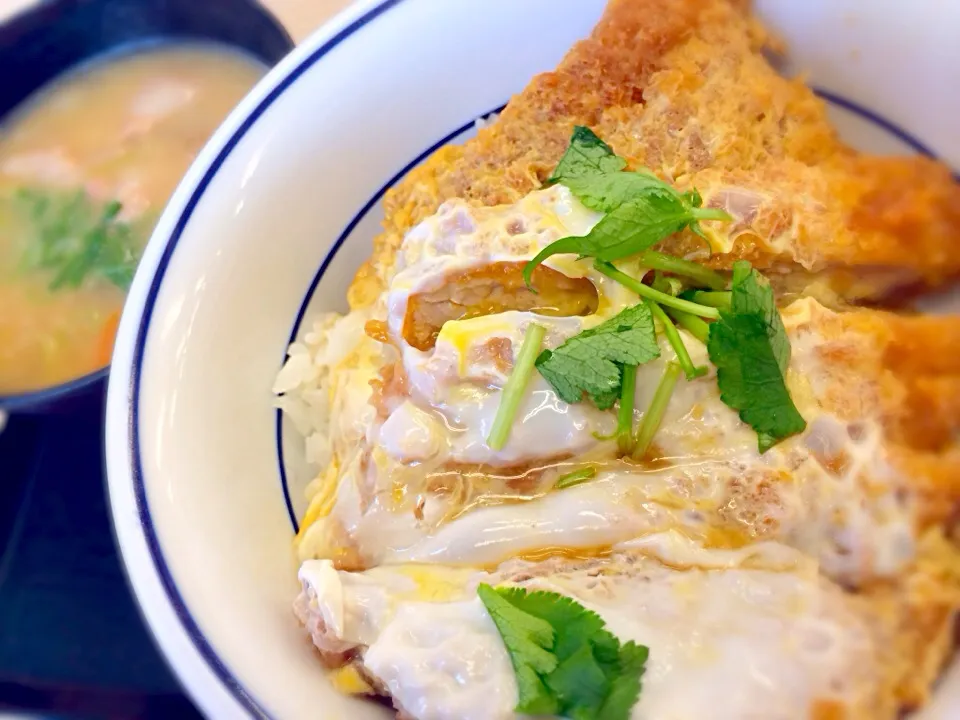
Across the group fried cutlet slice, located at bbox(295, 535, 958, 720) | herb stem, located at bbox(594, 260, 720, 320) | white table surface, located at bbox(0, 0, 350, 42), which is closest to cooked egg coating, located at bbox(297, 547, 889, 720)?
fried cutlet slice, located at bbox(295, 535, 958, 720)

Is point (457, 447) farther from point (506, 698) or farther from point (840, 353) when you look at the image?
point (840, 353)

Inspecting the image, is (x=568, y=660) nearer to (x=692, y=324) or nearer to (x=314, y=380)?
(x=692, y=324)

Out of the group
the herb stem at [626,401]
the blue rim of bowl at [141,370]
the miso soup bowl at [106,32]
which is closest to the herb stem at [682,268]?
the herb stem at [626,401]

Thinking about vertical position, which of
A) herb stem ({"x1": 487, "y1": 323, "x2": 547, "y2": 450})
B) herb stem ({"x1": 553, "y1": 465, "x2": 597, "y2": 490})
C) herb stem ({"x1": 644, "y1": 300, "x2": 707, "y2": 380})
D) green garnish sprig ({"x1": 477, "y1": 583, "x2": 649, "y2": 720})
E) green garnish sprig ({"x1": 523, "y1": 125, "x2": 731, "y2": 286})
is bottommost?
green garnish sprig ({"x1": 477, "y1": 583, "x2": 649, "y2": 720})

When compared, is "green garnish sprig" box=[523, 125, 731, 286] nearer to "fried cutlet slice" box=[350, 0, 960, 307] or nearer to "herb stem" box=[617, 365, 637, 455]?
"fried cutlet slice" box=[350, 0, 960, 307]

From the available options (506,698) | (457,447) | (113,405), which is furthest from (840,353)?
(113,405)

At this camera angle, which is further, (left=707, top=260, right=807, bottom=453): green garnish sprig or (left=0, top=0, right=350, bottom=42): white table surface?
(left=0, top=0, right=350, bottom=42): white table surface

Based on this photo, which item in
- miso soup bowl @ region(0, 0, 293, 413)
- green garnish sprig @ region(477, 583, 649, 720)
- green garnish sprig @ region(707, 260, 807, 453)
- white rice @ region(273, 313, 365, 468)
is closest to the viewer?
green garnish sprig @ region(477, 583, 649, 720)
